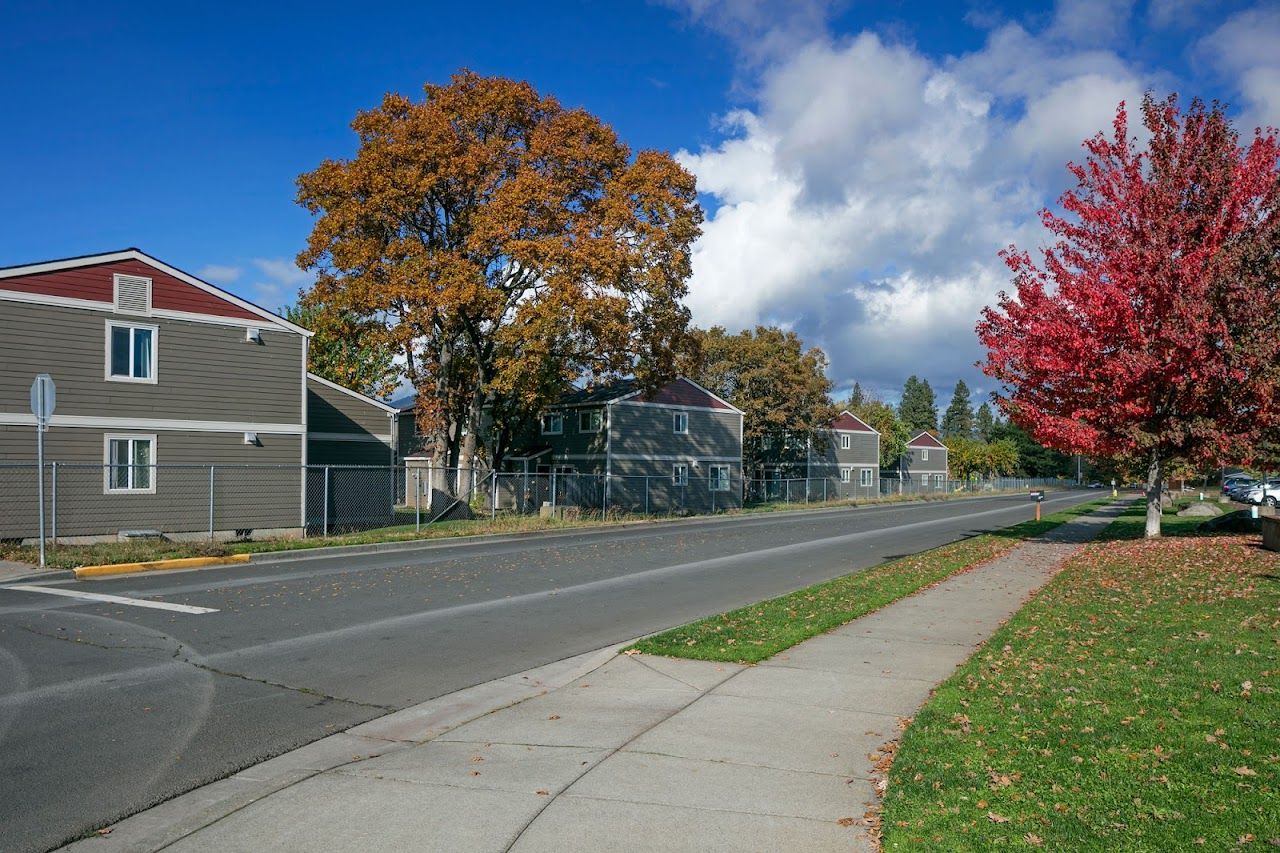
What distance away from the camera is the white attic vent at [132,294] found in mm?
23875

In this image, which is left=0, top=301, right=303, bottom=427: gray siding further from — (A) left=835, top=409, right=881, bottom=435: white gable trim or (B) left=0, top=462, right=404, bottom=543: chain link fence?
(A) left=835, top=409, right=881, bottom=435: white gable trim

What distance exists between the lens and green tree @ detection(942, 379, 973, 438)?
554 feet

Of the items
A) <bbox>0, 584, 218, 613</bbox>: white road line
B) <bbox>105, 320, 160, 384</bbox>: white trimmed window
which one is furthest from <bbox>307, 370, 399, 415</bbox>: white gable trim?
<bbox>0, 584, 218, 613</bbox>: white road line

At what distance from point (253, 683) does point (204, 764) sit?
2.29 meters

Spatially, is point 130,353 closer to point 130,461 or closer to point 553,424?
point 130,461

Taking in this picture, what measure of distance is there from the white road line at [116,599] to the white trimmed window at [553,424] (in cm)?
3386

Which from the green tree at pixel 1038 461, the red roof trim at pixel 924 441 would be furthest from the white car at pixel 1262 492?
the green tree at pixel 1038 461

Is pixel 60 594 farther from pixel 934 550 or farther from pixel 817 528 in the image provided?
pixel 817 528

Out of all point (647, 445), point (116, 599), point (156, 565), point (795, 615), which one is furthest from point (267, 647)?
point (647, 445)

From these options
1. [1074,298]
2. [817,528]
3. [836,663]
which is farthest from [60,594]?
[817,528]

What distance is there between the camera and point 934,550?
21391mm

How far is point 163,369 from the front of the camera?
24.7m

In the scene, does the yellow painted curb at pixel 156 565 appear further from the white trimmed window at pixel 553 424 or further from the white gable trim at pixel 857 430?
the white gable trim at pixel 857 430

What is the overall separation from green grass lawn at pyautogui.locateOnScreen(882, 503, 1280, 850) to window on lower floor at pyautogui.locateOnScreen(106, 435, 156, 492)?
21904mm
